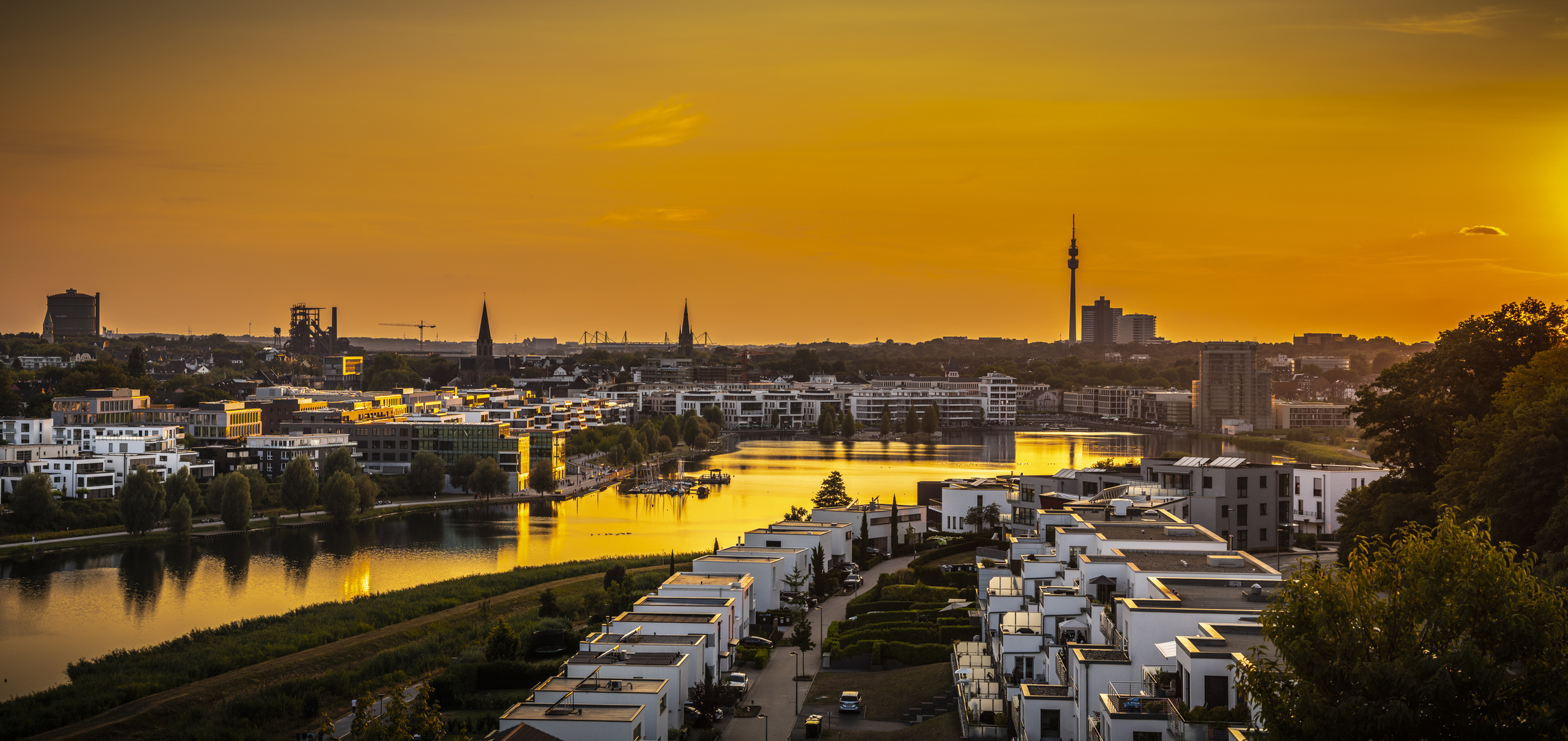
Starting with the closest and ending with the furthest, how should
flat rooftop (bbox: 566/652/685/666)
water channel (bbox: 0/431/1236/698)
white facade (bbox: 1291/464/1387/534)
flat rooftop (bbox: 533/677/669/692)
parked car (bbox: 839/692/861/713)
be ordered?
1. flat rooftop (bbox: 533/677/669/692)
2. flat rooftop (bbox: 566/652/685/666)
3. parked car (bbox: 839/692/861/713)
4. water channel (bbox: 0/431/1236/698)
5. white facade (bbox: 1291/464/1387/534)

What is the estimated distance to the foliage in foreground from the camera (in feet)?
9.98

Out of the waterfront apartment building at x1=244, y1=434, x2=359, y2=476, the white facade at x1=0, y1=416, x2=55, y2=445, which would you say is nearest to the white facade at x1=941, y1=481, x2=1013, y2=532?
the waterfront apartment building at x1=244, y1=434, x2=359, y2=476

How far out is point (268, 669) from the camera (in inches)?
324

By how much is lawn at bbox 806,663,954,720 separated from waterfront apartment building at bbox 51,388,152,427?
16.7 metres

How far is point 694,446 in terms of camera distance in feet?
97.1

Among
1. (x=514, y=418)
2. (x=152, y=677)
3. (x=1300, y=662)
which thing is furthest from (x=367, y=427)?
(x=1300, y=662)

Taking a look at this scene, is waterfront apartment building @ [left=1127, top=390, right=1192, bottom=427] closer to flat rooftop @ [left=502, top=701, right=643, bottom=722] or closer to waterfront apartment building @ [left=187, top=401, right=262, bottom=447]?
waterfront apartment building @ [left=187, top=401, right=262, bottom=447]

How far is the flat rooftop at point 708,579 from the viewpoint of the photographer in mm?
8641

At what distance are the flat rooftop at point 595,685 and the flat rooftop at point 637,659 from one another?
0.31 metres

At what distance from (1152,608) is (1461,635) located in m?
2.00

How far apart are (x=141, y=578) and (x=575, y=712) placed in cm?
862

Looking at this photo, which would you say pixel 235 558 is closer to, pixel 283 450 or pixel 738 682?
pixel 283 450

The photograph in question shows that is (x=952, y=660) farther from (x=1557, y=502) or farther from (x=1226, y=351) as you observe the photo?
(x=1226, y=351)

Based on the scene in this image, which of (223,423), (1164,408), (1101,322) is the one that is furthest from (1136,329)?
(223,423)
